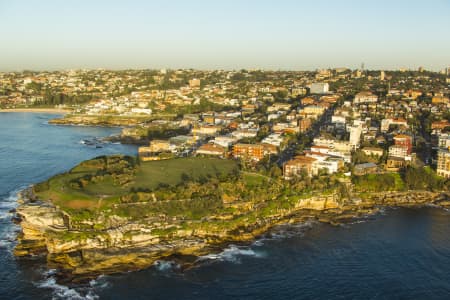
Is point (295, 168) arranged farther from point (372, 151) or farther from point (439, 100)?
point (439, 100)

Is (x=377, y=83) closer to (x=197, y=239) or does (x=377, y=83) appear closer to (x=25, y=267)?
(x=197, y=239)

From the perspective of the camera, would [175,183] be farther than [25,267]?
Yes

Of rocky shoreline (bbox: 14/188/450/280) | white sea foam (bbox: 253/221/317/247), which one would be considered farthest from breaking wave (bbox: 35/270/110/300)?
white sea foam (bbox: 253/221/317/247)

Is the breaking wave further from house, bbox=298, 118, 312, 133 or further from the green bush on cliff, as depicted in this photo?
house, bbox=298, 118, 312, 133

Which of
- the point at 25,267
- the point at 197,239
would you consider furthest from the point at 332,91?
the point at 25,267

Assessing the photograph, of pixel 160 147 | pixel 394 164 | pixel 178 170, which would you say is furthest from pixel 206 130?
pixel 394 164

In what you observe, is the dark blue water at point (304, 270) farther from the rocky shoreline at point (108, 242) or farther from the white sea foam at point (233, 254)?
the rocky shoreline at point (108, 242)
